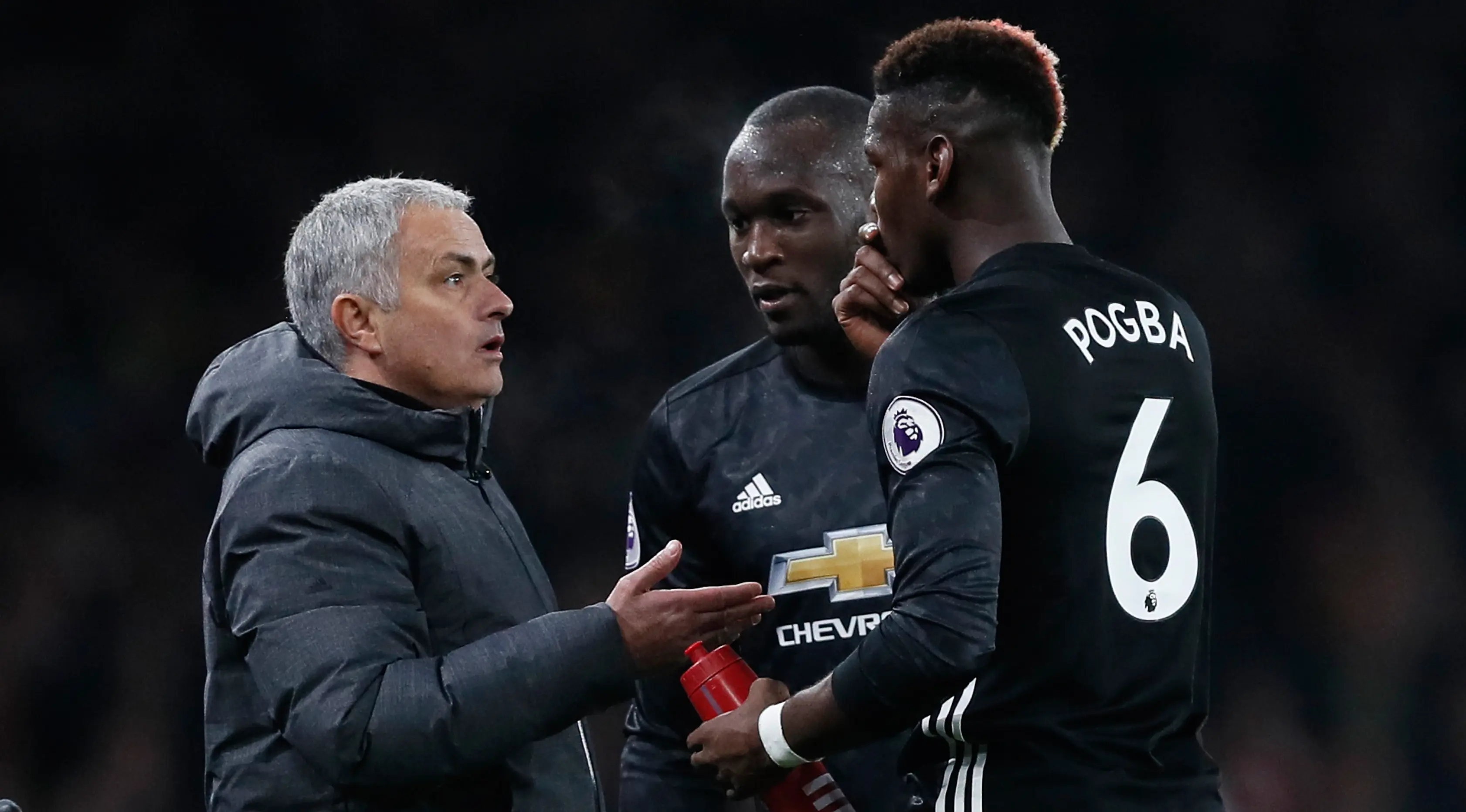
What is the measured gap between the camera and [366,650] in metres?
1.62

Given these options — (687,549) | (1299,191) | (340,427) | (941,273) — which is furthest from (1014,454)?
(1299,191)

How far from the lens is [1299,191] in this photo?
4.47 meters

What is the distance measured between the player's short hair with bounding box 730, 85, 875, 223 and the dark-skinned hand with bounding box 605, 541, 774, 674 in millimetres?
916

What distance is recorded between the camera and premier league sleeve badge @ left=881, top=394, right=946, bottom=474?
1508 mm

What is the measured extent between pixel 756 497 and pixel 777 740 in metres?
0.73

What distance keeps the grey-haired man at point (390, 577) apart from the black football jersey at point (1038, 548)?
0.28 metres

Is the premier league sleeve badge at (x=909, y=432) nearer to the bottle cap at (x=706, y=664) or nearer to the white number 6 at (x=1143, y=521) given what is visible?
the white number 6 at (x=1143, y=521)

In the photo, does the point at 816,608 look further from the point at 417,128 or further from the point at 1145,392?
the point at 417,128

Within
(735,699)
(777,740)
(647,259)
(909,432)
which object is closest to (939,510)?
(909,432)

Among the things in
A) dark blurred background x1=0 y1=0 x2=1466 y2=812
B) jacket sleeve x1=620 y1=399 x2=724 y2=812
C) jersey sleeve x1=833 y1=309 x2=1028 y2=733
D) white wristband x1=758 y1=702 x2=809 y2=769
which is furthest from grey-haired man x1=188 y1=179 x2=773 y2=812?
dark blurred background x1=0 y1=0 x2=1466 y2=812

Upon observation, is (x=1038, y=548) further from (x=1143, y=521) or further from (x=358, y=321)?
(x=358, y=321)

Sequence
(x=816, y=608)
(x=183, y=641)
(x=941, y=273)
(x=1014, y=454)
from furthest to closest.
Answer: (x=183, y=641) → (x=816, y=608) → (x=941, y=273) → (x=1014, y=454)

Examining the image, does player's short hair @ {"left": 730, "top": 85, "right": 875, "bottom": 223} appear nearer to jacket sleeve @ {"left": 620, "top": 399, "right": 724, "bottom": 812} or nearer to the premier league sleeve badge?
jacket sleeve @ {"left": 620, "top": 399, "right": 724, "bottom": 812}

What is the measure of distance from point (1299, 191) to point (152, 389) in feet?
10.6
